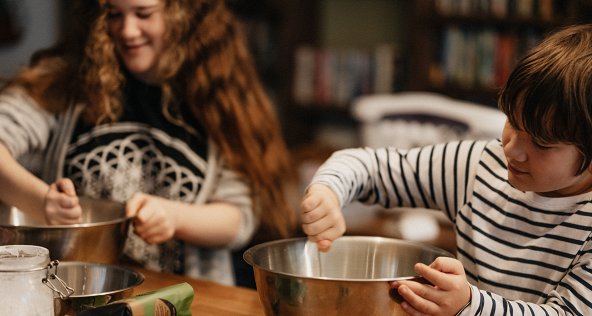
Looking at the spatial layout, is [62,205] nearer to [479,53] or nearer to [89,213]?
[89,213]

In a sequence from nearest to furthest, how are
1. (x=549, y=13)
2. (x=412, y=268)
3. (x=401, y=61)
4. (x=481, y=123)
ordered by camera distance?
(x=412, y=268), (x=481, y=123), (x=549, y=13), (x=401, y=61)

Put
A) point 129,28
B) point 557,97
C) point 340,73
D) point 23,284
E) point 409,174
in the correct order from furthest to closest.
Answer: point 340,73
point 129,28
point 409,174
point 557,97
point 23,284

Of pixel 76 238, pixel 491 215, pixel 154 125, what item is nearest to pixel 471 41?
pixel 154 125

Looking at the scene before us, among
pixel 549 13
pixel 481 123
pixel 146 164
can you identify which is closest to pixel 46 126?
pixel 146 164

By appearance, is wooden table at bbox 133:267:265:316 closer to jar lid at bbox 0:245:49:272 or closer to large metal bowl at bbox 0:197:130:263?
large metal bowl at bbox 0:197:130:263

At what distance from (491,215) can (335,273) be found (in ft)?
0.85

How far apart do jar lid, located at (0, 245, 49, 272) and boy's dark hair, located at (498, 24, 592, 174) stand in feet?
1.98

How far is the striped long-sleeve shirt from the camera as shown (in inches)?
43.1

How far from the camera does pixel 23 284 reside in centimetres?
94

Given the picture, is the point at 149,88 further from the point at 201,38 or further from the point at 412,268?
the point at 412,268

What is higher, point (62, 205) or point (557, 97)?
point (557, 97)

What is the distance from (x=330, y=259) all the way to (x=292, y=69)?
9.45 feet

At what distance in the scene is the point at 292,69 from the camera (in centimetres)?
402

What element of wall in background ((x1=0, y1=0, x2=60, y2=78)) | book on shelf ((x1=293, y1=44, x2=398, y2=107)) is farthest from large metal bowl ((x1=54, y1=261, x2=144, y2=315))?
wall in background ((x1=0, y1=0, x2=60, y2=78))
